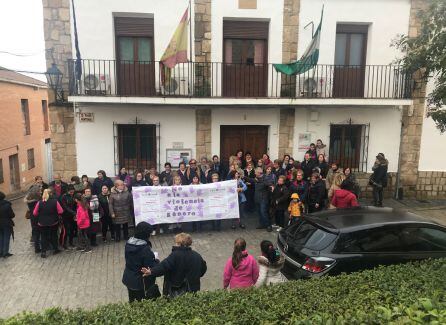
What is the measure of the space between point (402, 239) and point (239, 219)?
4637 mm

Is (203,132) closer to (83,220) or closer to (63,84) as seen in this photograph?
(63,84)

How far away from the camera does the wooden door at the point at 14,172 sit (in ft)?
71.5

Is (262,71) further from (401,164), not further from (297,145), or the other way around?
(401,164)

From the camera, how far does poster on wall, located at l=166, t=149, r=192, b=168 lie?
38.7 feet

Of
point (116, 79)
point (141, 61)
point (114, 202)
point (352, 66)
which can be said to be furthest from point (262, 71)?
point (114, 202)

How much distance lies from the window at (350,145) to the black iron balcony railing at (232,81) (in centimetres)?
113

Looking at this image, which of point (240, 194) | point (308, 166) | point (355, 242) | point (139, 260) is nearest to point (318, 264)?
point (355, 242)

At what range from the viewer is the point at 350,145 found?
12.7m

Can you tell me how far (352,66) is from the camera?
40.2 feet

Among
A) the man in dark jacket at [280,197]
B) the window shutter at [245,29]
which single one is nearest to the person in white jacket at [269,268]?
the man in dark jacket at [280,197]

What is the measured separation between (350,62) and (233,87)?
414 centimetres

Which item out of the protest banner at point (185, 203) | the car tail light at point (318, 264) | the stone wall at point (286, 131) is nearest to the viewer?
the car tail light at point (318, 264)

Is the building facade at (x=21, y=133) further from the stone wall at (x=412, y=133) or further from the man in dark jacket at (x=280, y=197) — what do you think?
the stone wall at (x=412, y=133)

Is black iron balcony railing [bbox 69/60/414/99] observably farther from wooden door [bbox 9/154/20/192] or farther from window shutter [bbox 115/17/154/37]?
wooden door [bbox 9/154/20/192]
